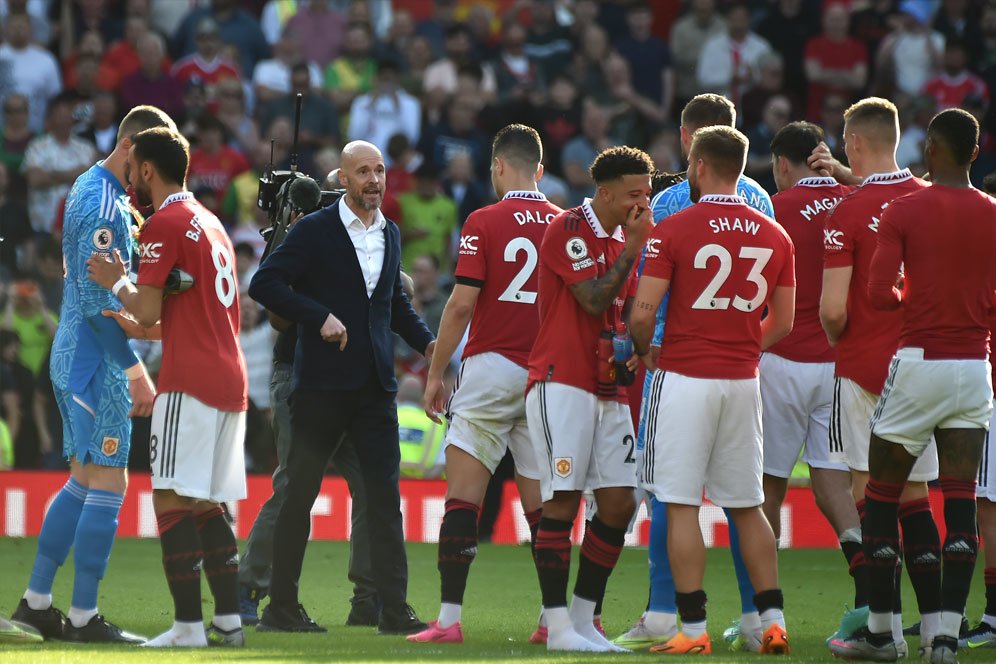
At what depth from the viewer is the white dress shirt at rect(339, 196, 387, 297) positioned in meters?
8.20

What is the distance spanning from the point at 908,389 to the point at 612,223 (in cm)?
162

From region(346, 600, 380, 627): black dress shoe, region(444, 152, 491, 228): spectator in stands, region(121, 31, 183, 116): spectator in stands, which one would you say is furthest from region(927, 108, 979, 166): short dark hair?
region(121, 31, 183, 116): spectator in stands

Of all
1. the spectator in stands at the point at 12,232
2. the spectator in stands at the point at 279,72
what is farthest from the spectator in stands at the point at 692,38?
the spectator in stands at the point at 12,232

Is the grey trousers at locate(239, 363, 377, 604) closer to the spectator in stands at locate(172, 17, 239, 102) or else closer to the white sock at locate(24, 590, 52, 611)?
the white sock at locate(24, 590, 52, 611)

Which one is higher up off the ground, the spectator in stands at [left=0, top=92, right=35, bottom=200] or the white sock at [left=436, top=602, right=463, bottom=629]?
the spectator in stands at [left=0, top=92, right=35, bottom=200]

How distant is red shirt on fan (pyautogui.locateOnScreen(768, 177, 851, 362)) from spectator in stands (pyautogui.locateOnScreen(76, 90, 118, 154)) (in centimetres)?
1041

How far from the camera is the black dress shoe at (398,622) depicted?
8.07 m

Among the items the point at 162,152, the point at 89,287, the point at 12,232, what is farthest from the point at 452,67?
the point at 162,152

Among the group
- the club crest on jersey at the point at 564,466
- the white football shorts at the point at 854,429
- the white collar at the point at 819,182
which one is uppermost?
the white collar at the point at 819,182

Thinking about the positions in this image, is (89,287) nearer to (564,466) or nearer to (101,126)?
(564,466)

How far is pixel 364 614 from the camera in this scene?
8836 millimetres

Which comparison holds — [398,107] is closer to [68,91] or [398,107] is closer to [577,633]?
[68,91]

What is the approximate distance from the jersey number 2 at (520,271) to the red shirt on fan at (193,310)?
1.53m

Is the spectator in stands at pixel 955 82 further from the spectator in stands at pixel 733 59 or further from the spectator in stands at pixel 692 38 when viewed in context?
the spectator in stands at pixel 692 38
